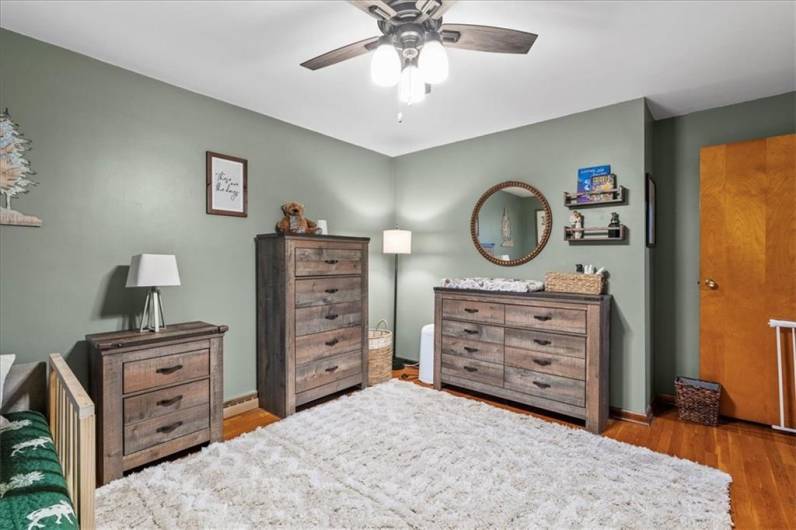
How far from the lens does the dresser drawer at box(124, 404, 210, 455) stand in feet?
6.87

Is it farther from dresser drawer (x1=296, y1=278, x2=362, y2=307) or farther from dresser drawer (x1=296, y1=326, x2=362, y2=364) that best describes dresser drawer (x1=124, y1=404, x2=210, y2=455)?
dresser drawer (x1=296, y1=278, x2=362, y2=307)

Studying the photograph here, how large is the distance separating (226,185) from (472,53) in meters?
2.03

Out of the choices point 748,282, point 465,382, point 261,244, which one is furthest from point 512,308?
point 261,244

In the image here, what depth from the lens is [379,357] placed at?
371cm

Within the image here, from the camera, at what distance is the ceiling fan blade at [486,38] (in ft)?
4.94

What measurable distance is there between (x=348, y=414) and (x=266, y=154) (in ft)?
7.40

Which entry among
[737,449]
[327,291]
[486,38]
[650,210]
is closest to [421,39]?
[486,38]

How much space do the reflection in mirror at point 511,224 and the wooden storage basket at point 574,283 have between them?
1.35ft

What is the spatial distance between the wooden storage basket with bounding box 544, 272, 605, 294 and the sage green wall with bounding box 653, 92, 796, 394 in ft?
2.45

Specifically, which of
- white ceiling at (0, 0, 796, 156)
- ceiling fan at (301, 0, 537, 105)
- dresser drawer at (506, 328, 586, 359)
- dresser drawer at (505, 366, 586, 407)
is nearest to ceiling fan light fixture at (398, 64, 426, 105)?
ceiling fan at (301, 0, 537, 105)

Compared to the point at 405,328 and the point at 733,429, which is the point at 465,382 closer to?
the point at 405,328

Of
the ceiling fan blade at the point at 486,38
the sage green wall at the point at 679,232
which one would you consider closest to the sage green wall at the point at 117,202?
the ceiling fan blade at the point at 486,38

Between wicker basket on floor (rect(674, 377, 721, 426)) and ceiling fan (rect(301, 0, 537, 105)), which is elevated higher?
ceiling fan (rect(301, 0, 537, 105))

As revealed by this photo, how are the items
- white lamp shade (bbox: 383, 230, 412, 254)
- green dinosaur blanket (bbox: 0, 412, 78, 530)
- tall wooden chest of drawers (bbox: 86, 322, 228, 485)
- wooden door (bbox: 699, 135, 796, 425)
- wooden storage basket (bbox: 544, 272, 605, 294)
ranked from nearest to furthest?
green dinosaur blanket (bbox: 0, 412, 78, 530), tall wooden chest of drawers (bbox: 86, 322, 228, 485), wooden door (bbox: 699, 135, 796, 425), wooden storage basket (bbox: 544, 272, 605, 294), white lamp shade (bbox: 383, 230, 412, 254)
